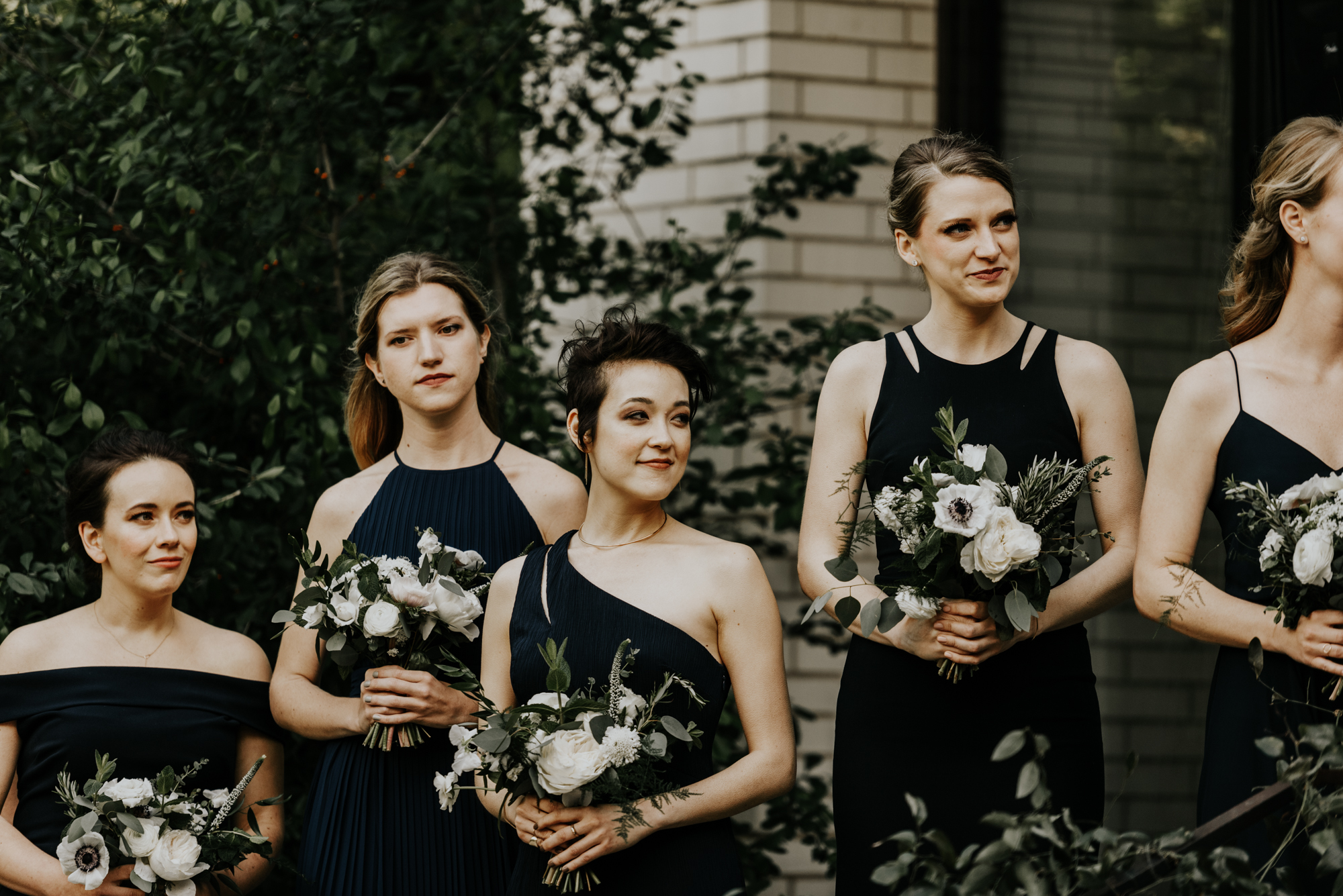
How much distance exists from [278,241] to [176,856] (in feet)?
7.33

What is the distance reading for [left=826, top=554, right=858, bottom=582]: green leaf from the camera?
3.10 m

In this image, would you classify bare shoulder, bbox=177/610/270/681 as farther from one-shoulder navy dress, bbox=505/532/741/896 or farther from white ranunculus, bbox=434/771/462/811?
one-shoulder navy dress, bbox=505/532/741/896

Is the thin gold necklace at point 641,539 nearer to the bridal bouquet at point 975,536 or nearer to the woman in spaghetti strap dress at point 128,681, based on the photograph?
the bridal bouquet at point 975,536

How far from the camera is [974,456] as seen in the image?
2.99 meters

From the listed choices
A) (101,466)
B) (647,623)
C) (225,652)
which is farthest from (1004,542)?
(101,466)

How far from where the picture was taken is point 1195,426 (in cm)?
316

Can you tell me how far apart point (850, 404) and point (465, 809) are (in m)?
1.33

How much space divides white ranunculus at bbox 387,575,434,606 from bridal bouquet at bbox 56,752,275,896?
51 cm

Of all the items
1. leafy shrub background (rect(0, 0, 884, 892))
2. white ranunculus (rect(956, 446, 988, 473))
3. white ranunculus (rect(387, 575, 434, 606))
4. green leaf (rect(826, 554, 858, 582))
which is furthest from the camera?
leafy shrub background (rect(0, 0, 884, 892))

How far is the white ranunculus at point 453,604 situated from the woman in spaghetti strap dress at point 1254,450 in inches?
57.3

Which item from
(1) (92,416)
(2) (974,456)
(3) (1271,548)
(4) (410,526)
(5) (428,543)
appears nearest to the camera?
(3) (1271,548)

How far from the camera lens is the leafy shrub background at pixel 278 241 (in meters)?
4.45

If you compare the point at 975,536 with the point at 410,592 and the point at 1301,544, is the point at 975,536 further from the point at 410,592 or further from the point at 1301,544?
the point at 410,592

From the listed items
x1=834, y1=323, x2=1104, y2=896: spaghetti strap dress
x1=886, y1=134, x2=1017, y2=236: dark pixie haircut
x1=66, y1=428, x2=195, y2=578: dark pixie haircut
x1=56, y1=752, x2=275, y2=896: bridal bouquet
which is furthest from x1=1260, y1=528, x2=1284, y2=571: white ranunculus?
x1=66, y1=428, x2=195, y2=578: dark pixie haircut
